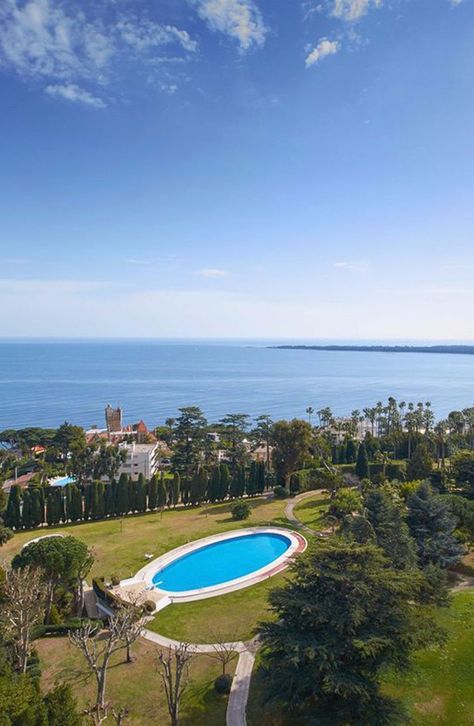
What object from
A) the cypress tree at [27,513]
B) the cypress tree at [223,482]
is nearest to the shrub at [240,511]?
the cypress tree at [223,482]

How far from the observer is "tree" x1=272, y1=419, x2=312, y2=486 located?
53688mm

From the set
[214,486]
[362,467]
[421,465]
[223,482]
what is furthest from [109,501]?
[421,465]

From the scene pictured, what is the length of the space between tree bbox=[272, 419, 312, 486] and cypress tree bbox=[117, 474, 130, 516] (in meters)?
17.7

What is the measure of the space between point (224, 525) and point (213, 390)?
141648 mm

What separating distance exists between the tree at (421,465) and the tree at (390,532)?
21.8 m

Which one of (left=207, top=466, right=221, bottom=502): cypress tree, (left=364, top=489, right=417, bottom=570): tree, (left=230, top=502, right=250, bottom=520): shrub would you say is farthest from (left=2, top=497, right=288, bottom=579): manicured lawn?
(left=364, top=489, right=417, bottom=570): tree

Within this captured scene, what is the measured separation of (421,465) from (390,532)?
28.4 m

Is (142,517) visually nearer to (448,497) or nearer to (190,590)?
(190,590)

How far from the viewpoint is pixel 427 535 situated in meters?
30.9

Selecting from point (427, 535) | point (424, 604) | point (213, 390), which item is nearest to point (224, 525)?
point (427, 535)

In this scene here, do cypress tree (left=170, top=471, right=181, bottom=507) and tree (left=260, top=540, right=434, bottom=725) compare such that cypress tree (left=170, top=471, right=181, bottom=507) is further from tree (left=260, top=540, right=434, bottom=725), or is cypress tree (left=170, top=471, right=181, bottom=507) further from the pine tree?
tree (left=260, top=540, right=434, bottom=725)

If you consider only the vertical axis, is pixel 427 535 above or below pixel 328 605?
below

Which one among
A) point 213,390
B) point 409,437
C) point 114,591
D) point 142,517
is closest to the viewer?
point 114,591

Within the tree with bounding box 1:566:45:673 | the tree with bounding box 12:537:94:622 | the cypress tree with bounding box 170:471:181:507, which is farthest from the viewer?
the cypress tree with bounding box 170:471:181:507
